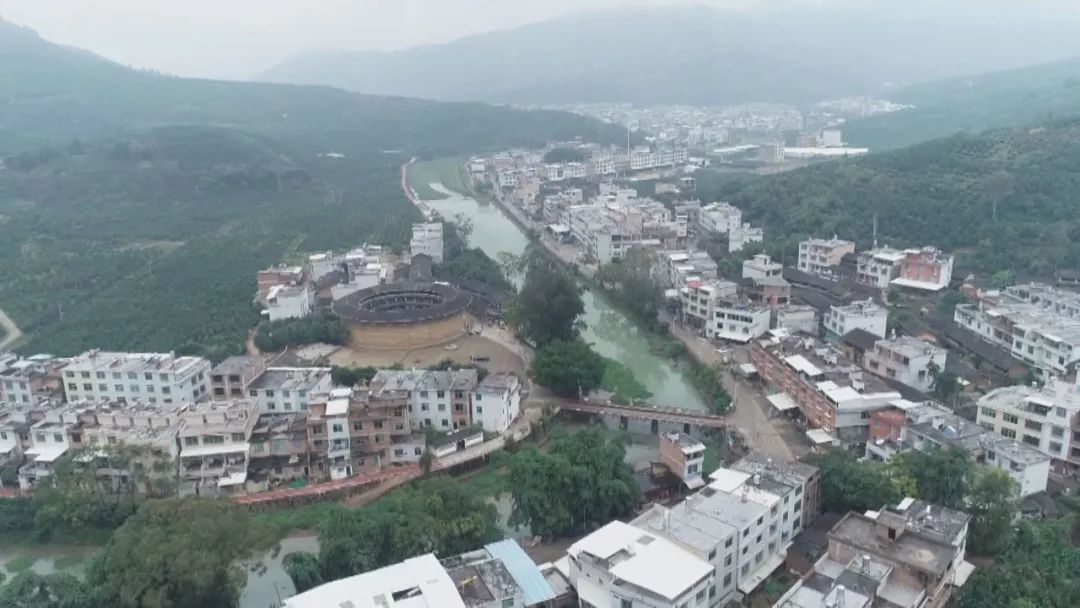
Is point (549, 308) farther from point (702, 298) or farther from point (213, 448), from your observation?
point (213, 448)

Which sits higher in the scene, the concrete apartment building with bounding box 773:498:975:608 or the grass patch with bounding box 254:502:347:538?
the concrete apartment building with bounding box 773:498:975:608

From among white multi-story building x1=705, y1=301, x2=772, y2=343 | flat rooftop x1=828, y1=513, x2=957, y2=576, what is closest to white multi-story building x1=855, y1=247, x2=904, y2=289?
white multi-story building x1=705, y1=301, x2=772, y2=343

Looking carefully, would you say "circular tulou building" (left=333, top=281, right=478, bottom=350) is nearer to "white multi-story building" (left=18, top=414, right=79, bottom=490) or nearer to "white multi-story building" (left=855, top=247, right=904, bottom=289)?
"white multi-story building" (left=18, top=414, right=79, bottom=490)

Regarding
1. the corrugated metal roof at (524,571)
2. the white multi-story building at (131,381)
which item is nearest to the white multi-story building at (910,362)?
the corrugated metal roof at (524,571)

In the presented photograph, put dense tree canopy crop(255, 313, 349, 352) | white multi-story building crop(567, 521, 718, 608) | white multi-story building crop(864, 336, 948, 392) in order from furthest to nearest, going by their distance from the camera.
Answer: dense tree canopy crop(255, 313, 349, 352) < white multi-story building crop(864, 336, 948, 392) < white multi-story building crop(567, 521, 718, 608)

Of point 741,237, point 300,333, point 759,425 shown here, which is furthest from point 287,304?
point 741,237

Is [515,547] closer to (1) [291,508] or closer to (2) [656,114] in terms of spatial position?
(1) [291,508]

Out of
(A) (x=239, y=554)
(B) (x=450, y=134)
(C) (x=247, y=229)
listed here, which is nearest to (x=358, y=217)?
(C) (x=247, y=229)
